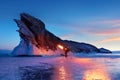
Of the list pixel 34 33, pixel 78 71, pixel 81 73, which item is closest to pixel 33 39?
pixel 34 33

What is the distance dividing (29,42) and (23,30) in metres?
6.16

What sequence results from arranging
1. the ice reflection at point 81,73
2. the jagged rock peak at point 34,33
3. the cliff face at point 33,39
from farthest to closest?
the jagged rock peak at point 34,33 → the cliff face at point 33,39 → the ice reflection at point 81,73

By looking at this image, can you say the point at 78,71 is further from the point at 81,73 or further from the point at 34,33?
the point at 34,33

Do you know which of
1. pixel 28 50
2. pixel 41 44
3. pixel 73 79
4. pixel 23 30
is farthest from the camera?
pixel 41 44

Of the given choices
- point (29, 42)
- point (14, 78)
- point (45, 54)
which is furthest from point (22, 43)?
point (14, 78)

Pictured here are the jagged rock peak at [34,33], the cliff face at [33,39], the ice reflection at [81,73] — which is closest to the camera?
the ice reflection at [81,73]

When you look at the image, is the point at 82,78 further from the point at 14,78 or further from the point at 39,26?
the point at 39,26

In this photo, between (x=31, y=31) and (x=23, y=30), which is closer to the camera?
(x=23, y=30)

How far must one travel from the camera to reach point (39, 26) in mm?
100250

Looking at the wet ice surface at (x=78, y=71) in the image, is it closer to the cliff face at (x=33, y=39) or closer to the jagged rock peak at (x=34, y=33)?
the cliff face at (x=33, y=39)

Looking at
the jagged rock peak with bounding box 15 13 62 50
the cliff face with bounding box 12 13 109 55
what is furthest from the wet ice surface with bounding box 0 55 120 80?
the jagged rock peak with bounding box 15 13 62 50

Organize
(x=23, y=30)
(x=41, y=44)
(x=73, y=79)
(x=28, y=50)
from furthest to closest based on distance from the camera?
(x=41, y=44) → (x=23, y=30) → (x=28, y=50) → (x=73, y=79)

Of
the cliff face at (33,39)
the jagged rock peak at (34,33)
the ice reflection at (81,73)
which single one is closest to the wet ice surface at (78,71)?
the ice reflection at (81,73)

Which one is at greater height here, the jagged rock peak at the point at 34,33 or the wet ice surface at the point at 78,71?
the jagged rock peak at the point at 34,33
